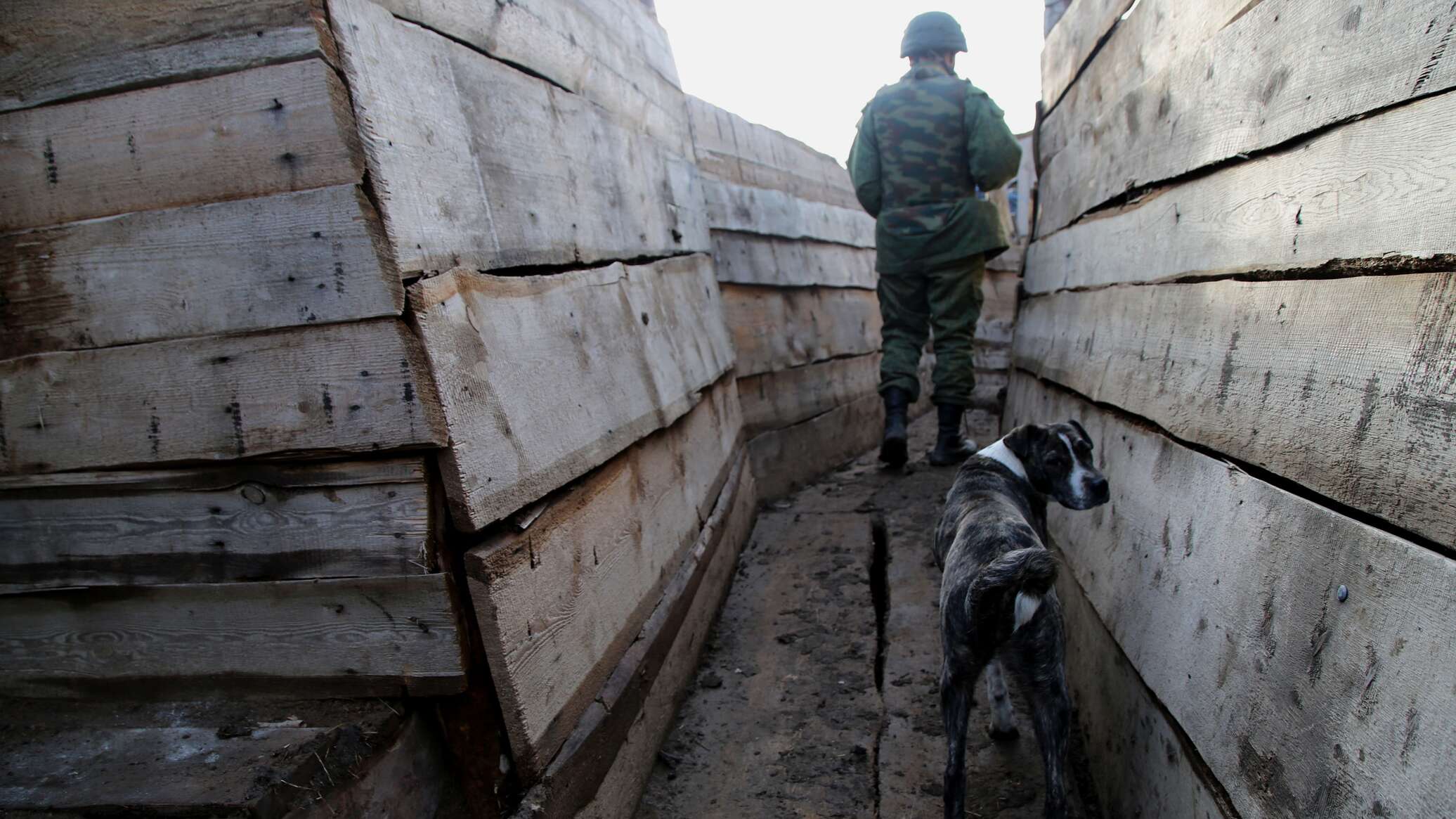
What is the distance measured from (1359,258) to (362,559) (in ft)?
6.76

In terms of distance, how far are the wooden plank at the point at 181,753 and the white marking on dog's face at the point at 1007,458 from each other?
2.46 m

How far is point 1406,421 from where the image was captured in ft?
4.10

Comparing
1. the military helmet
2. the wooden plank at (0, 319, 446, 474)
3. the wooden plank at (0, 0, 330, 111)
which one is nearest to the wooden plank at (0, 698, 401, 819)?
the wooden plank at (0, 319, 446, 474)

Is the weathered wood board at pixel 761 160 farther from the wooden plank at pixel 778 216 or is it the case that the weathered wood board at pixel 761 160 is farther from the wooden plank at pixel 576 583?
the wooden plank at pixel 576 583

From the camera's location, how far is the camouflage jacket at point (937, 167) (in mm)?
5637

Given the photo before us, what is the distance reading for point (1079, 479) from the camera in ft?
9.45

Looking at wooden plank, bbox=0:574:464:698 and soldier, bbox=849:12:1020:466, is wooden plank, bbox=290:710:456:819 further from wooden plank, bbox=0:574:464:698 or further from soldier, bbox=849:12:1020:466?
soldier, bbox=849:12:1020:466

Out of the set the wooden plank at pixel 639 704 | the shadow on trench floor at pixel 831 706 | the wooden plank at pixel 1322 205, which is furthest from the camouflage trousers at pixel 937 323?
the wooden plank at pixel 1322 205

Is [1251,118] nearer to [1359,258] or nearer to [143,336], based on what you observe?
[1359,258]

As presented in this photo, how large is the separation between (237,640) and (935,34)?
5775mm

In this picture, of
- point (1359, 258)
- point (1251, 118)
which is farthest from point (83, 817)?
point (1251, 118)

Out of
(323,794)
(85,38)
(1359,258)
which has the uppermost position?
(85,38)

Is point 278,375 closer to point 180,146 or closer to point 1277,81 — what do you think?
point 180,146

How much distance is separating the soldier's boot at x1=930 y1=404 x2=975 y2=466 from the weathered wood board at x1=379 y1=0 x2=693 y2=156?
9.01 feet
